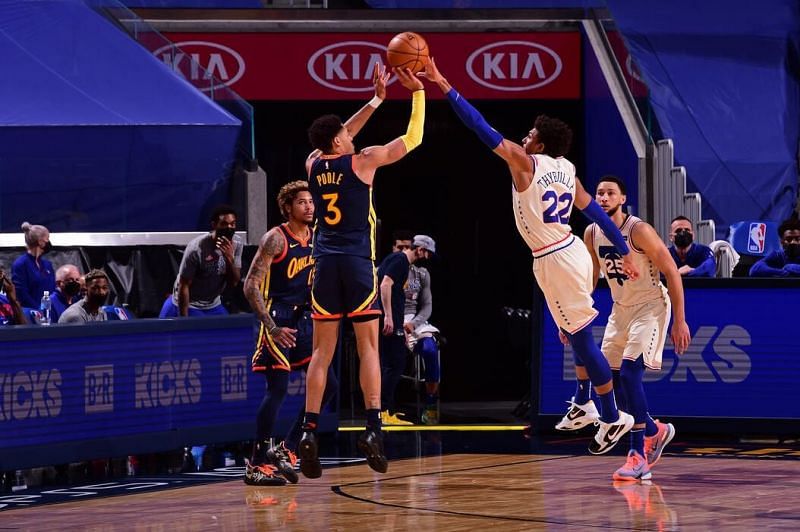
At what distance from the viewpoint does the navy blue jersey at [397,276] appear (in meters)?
15.6

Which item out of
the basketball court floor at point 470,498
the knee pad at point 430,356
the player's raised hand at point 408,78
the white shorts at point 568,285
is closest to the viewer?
the basketball court floor at point 470,498

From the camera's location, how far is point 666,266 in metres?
10.6

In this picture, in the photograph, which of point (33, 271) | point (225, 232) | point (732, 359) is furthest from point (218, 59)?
point (732, 359)

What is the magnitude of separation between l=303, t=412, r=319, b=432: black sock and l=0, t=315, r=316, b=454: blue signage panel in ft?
8.91

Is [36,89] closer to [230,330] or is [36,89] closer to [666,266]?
[230,330]

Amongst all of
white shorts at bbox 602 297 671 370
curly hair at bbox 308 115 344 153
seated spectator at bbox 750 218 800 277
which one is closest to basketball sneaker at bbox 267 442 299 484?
A: curly hair at bbox 308 115 344 153

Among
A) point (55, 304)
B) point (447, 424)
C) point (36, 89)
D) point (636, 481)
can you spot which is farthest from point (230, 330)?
point (36, 89)

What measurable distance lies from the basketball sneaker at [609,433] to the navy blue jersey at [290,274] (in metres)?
2.23

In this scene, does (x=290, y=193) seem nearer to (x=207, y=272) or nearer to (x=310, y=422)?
(x=310, y=422)

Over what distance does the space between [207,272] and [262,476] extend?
372cm

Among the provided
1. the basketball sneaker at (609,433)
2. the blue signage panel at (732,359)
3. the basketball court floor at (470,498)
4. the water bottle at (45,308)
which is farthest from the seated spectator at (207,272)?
the basketball sneaker at (609,433)

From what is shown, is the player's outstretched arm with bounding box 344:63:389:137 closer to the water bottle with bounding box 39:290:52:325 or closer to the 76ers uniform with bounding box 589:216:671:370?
the 76ers uniform with bounding box 589:216:671:370

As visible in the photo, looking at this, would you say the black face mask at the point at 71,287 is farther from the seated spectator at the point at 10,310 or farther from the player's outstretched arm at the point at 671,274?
the player's outstretched arm at the point at 671,274

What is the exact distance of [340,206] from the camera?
32.4 ft
